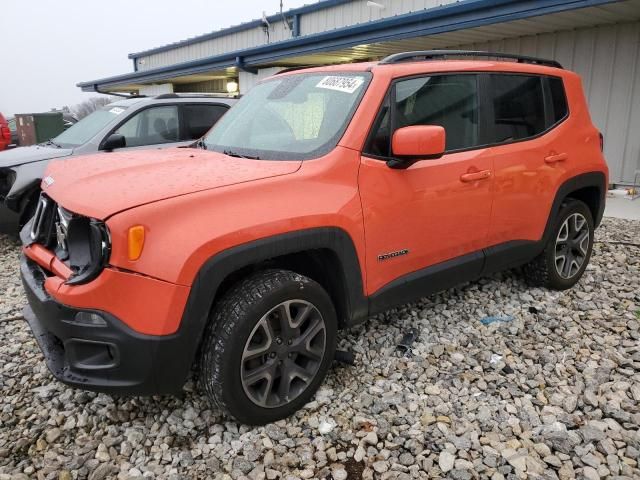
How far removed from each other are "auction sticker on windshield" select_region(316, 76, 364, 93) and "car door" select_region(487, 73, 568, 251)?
1.04 meters

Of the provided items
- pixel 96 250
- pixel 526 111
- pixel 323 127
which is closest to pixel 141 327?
pixel 96 250

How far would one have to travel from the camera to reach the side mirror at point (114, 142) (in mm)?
5515

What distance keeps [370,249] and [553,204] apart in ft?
6.24

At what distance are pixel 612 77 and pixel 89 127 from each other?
306 inches

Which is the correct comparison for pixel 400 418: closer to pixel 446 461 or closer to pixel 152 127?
pixel 446 461

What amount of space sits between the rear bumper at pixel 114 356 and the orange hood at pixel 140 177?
48 cm

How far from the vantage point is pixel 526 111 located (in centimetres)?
360

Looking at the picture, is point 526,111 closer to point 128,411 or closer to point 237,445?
point 237,445

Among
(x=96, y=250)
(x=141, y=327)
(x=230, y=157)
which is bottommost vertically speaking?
(x=141, y=327)

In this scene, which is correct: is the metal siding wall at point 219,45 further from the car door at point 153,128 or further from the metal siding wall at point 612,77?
the car door at point 153,128

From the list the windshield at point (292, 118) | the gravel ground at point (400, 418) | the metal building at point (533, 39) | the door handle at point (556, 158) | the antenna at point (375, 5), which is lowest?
the gravel ground at point (400, 418)

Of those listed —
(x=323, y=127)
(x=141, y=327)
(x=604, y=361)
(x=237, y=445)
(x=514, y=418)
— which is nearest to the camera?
(x=141, y=327)

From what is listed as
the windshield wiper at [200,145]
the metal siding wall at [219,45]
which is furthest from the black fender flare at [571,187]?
the metal siding wall at [219,45]

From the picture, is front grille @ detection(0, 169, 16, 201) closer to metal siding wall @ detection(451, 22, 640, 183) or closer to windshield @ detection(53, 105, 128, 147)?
windshield @ detection(53, 105, 128, 147)
